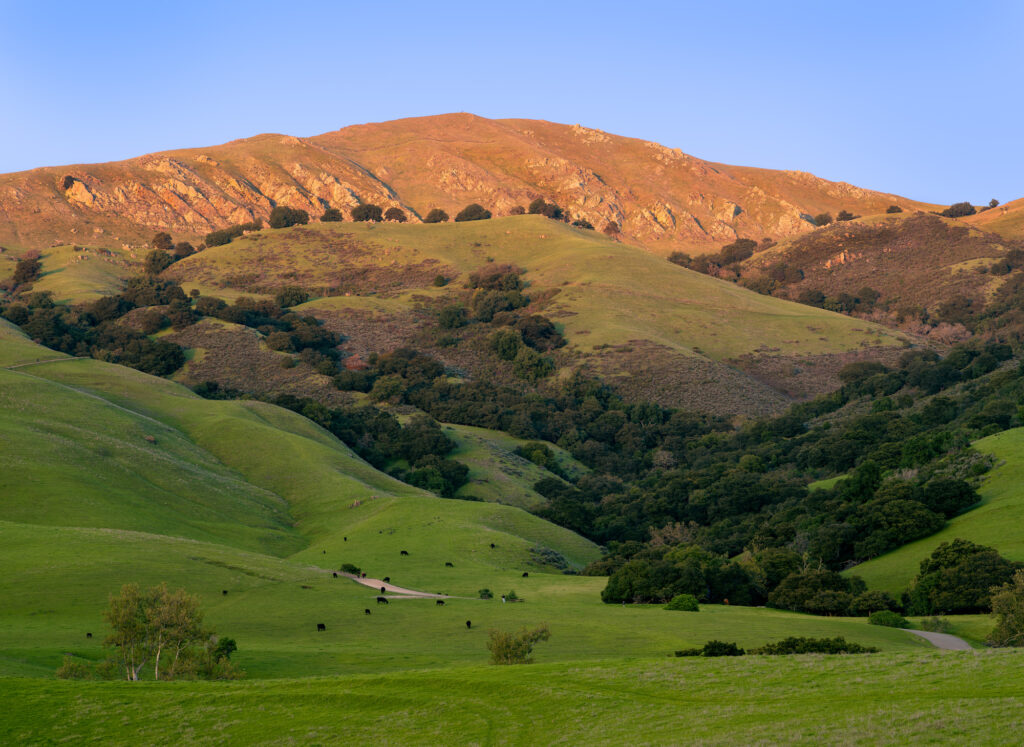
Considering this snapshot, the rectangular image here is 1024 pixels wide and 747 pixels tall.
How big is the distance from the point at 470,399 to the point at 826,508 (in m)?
75.5

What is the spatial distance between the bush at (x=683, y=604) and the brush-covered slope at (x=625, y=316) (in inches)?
3699

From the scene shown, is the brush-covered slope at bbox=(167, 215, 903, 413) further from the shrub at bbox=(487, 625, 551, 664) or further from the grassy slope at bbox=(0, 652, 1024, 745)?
the grassy slope at bbox=(0, 652, 1024, 745)

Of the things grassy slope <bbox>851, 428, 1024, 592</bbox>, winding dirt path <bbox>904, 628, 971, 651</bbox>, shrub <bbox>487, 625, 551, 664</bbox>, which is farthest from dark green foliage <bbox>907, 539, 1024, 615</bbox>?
shrub <bbox>487, 625, 551, 664</bbox>

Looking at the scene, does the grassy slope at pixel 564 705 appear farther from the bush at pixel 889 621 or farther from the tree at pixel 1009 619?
the bush at pixel 889 621

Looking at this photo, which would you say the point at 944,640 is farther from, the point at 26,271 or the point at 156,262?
the point at 156,262

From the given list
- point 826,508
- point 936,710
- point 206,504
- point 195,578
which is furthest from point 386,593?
point 826,508

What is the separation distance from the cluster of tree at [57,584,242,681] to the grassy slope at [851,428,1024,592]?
131ft

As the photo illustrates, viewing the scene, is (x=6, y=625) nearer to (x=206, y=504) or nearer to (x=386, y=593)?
(x=386, y=593)

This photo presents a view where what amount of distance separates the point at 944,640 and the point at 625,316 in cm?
13157

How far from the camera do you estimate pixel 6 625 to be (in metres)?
34.8

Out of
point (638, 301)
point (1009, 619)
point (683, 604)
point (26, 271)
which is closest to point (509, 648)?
point (683, 604)

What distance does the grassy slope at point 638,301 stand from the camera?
160 m

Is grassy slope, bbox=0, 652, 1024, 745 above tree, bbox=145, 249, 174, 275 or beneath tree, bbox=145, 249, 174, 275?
beneath

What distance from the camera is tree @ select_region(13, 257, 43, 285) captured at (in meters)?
174
